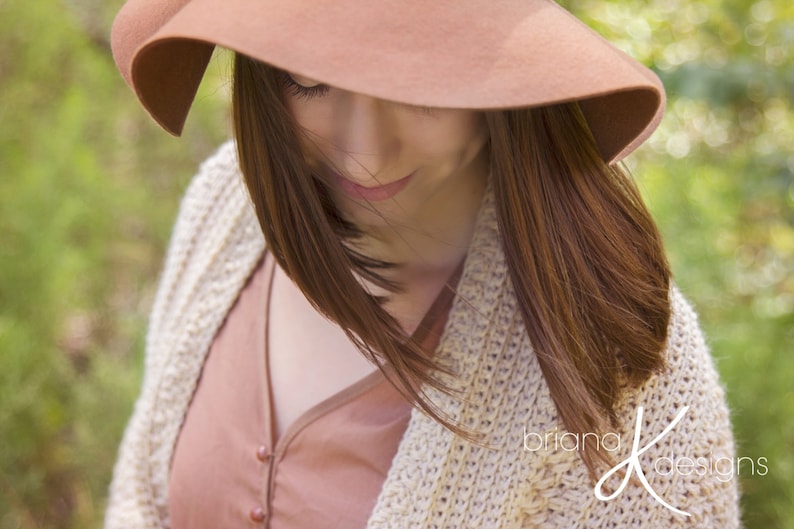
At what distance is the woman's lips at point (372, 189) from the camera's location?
91 centimetres

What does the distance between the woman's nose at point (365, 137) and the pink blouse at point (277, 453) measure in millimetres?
293

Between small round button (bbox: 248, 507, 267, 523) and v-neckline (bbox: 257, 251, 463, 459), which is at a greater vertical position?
v-neckline (bbox: 257, 251, 463, 459)

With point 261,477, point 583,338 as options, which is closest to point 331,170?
point 583,338

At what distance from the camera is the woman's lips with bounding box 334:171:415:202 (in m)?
0.91

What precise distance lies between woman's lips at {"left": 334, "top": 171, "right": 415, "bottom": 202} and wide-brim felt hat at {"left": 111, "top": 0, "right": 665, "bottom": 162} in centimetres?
28

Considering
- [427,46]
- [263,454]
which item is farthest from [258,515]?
[427,46]

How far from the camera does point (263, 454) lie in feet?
3.61

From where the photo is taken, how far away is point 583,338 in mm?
917

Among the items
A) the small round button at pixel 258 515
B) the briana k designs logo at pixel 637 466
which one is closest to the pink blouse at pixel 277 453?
the small round button at pixel 258 515

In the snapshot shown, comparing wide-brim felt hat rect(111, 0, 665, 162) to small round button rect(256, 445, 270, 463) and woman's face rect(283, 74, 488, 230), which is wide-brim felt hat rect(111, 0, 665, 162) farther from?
small round button rect(256, 445, 270, 463)

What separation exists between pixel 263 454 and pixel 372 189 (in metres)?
0.43

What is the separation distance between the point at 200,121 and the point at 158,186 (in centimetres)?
30

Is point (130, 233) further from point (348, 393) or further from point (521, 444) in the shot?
point (521, 444)

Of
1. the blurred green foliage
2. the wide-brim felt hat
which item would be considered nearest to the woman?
the wide-brim felt hat
